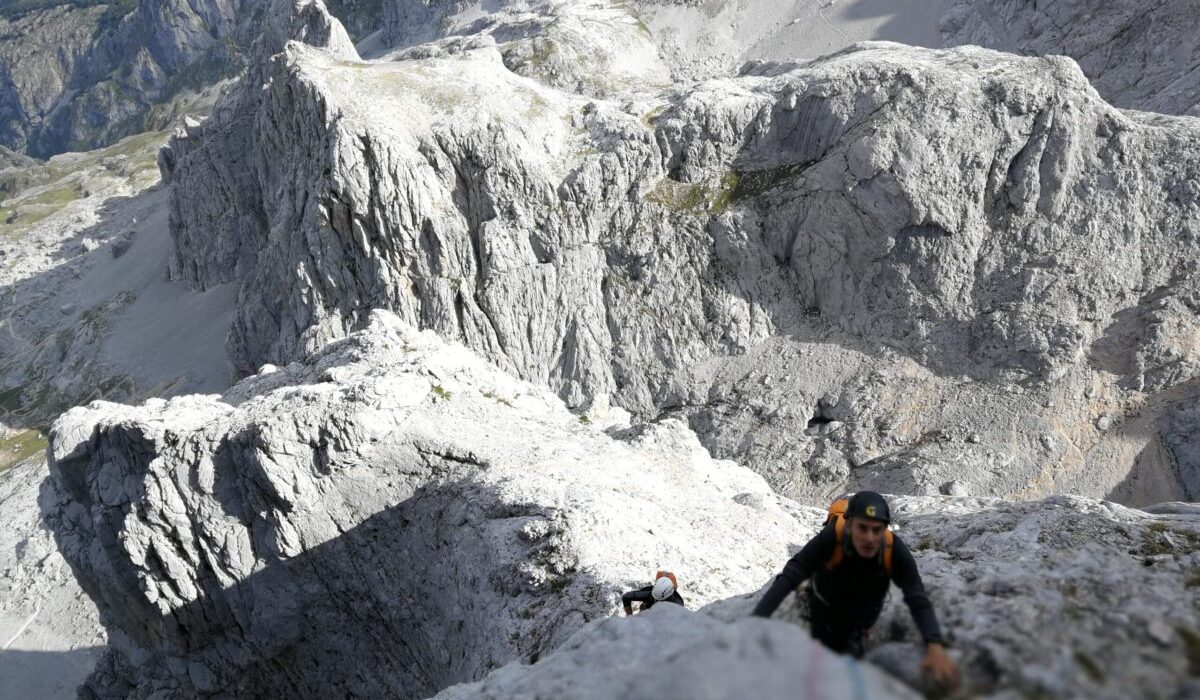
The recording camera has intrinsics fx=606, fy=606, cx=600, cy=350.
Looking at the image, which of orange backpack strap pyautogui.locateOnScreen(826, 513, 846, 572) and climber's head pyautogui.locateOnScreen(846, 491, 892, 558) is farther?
orange backpack strap pyautogui.locateOnScreen(826, 513, 846, 572)

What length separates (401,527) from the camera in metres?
19.1

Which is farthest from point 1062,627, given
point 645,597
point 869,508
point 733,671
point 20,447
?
point 20,447

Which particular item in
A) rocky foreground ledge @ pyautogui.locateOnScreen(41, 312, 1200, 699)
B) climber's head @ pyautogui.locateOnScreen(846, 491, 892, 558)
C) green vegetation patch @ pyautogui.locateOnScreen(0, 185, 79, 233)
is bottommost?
rocky foreground ledge @ pyautogui.locateOnScreen(41, 312, 1200, 699)

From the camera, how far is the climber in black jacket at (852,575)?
19.6ft

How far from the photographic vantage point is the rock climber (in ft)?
38.2

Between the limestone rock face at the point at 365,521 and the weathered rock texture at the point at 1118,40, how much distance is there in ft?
217

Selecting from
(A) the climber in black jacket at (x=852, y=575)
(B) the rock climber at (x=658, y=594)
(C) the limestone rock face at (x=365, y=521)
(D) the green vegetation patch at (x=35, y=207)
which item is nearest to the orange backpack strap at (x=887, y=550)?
(A) the climber in black jacket at (x=852, y=575)

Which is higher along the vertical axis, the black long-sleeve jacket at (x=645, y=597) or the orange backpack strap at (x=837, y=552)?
the orange backpack strap at (x=837, y=552)

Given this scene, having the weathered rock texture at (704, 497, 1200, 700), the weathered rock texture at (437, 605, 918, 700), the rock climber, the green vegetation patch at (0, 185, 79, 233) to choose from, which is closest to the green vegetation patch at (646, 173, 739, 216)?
the rock climber

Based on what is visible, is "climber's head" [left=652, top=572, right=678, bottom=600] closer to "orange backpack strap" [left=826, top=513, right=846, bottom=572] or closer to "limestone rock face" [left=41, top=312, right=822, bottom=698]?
"limestone rock face" [left=41, top=312, right=822, bottom=698]

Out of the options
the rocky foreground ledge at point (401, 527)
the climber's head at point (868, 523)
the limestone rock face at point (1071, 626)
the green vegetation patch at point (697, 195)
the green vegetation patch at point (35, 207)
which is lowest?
the rocky foreground ledge at point (401, 527)

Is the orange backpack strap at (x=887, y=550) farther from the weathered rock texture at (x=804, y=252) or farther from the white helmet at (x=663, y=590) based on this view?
the weathered rock texture at (x=804, y=252)

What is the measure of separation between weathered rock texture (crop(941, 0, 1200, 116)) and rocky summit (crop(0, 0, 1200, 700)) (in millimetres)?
390

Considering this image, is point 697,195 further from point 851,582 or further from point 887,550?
point 851,582
